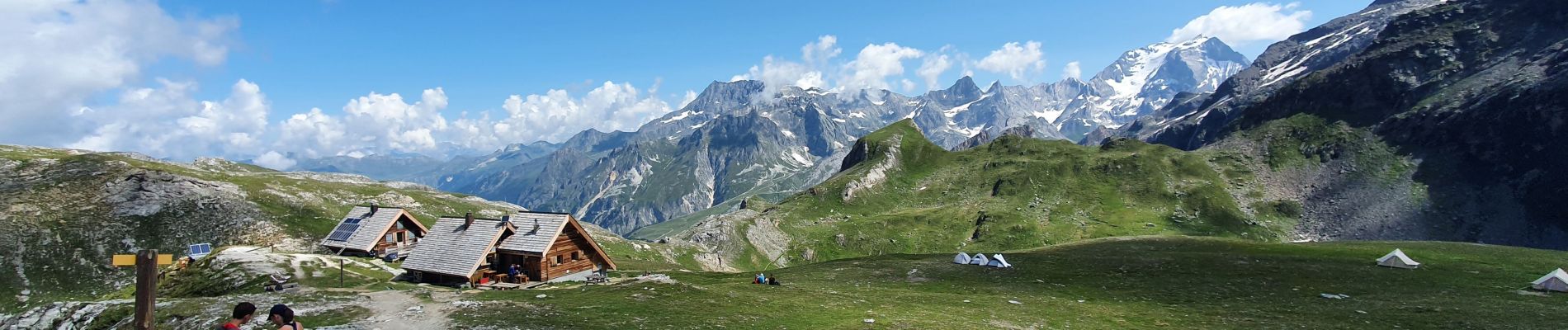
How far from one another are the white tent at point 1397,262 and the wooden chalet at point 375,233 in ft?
318

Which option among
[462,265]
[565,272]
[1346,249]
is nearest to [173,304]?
[462,265]

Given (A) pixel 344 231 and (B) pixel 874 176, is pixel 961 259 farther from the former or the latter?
(B) pixel 874 176

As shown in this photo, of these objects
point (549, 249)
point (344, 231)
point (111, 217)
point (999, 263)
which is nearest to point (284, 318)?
point (549, 249)

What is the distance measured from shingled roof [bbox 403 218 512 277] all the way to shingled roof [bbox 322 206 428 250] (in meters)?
19.3

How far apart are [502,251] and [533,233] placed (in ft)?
9.20

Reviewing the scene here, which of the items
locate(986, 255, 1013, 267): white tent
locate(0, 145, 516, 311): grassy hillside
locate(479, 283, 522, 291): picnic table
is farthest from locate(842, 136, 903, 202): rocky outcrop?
locate(479, 283, 522, 291): picnic table

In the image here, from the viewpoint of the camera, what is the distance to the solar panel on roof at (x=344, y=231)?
7138 centimetres

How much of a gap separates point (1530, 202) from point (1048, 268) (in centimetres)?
15876

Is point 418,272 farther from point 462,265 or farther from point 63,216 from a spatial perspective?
point 63,216

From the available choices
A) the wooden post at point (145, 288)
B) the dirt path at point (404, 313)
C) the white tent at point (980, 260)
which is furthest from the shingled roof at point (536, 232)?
the white tent at point (980, 260)

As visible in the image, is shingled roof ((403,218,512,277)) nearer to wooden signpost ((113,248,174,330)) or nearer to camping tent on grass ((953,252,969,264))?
wooden signpost ((113,248,174,330))

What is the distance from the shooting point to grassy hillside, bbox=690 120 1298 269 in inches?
5340

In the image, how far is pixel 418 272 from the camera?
168 ft

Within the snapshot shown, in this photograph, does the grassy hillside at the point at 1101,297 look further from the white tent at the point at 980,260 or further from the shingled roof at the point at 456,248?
the shingled roof at the point at 456,248
